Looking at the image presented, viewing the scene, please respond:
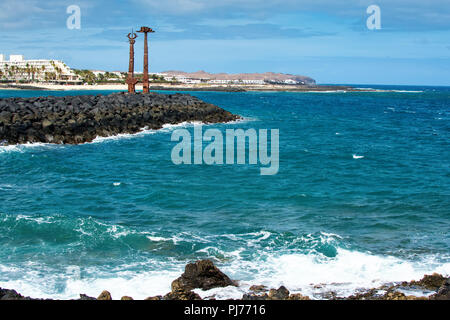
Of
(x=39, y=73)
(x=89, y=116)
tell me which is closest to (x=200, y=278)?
(x=89, y=116)

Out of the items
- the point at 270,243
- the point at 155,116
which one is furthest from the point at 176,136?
the point at 270,243

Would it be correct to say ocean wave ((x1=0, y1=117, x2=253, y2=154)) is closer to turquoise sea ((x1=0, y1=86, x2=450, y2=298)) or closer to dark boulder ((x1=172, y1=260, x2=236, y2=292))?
turquoise sea ((x1=0, y1=86, x2=450, y2=298))

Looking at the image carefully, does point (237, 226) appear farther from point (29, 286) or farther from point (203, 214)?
point (29, 286)

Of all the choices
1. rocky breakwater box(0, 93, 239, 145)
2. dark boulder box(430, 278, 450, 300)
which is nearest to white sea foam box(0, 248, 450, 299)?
dark boulder box(430, 278, 450, 300)

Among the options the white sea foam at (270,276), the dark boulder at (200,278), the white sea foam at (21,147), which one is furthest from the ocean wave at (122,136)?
the dark boulder at (200,278)

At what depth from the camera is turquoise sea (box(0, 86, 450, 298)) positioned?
33.3ft

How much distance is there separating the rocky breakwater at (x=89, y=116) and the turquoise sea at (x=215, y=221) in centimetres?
247

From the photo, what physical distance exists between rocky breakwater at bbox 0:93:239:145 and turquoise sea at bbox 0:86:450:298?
2.47 meters

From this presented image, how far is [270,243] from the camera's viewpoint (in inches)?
476

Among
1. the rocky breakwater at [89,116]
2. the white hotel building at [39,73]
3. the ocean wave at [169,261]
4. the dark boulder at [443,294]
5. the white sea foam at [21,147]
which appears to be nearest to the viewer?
the dark boulder at [443,294]

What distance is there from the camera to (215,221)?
13.8 metres

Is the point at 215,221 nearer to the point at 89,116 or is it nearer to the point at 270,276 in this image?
the point at 270,276

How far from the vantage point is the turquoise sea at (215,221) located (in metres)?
10.2

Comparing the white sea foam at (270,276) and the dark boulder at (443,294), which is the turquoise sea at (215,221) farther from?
the dark boulder at (443,294)
